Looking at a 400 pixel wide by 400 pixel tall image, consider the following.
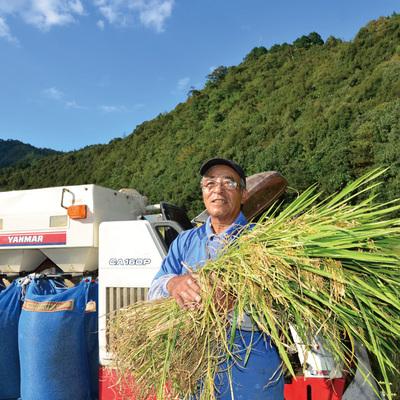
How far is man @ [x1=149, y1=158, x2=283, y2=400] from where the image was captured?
170cm

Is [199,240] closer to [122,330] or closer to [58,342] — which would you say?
[122,330]

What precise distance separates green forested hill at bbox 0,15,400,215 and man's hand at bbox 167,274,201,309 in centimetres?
1644

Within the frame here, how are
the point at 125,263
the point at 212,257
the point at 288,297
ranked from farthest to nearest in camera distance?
the point at 125,263
the point at 212,257
the point at 288,297

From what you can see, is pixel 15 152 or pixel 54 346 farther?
pixel 15 152

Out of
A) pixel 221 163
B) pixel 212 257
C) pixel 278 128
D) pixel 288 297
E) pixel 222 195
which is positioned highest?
pixel 278 128

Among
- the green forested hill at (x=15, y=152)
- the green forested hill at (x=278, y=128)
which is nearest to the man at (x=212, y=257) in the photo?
the green forested hill at (x=278, y=128)

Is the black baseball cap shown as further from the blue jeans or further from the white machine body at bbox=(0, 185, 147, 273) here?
the white machine body at bbox=(0, 185, 147, 273)

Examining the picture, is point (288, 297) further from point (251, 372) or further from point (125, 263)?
point (125, 263)

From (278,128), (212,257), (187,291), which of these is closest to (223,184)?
(212,257)

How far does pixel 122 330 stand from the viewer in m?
1.86

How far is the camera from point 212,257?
6.22ft

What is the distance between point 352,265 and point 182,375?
0.74 metres

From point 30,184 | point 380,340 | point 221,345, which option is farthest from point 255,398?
point 30,184

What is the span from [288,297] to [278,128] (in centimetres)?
3301
